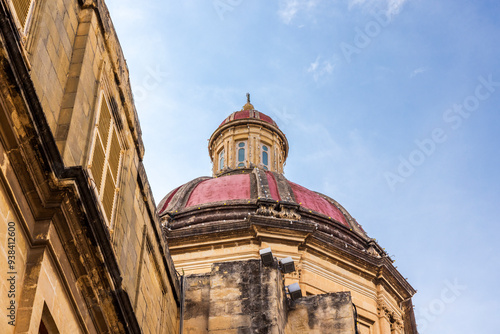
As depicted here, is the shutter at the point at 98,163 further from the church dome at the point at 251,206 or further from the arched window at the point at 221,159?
the arched window at the point at 221,159

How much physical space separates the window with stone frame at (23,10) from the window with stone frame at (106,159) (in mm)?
1897

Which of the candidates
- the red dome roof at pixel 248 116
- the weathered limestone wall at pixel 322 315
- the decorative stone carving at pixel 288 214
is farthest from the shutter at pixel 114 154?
the red dome roof at pixel 248 116

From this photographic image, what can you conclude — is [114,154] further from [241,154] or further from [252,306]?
[241,154]

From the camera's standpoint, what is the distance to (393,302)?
30438 mm

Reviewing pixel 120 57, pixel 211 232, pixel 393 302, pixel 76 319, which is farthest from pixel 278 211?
pixel 76 319

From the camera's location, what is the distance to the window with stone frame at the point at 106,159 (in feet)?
30.8

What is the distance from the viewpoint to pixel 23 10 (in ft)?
25.7

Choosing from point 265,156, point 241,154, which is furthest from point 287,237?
point 265,156

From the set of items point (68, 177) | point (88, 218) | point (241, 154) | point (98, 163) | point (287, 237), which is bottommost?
point (88, 218)

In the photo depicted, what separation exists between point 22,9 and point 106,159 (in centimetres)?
259

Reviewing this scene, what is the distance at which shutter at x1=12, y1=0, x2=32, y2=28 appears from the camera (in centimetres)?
→ 768

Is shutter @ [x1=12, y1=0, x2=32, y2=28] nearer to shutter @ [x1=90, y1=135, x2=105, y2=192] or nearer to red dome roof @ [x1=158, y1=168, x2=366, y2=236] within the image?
shutter @ [x1=90, y1=135, x2=105, y2=192]

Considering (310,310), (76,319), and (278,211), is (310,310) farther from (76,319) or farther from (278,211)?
(278,211)

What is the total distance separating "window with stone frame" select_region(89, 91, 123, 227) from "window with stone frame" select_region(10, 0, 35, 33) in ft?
6.22
